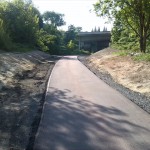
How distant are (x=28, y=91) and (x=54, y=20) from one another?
135732mm

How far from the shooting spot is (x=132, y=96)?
47.3ft

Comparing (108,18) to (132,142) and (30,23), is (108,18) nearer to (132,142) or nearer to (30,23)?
(30,23)

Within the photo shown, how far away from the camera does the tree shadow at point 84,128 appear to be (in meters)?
7.66

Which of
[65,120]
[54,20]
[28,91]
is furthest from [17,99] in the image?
[54,20]

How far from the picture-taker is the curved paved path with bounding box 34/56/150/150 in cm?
767

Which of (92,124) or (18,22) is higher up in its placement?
(18,22)

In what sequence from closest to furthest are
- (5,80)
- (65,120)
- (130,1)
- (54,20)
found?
1. (65,120)
2. (5,80)
3. (130,1)
4. (54,20)

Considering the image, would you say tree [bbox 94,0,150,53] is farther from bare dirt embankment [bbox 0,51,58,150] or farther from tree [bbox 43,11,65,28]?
tree [bbox 43,11,65,28]

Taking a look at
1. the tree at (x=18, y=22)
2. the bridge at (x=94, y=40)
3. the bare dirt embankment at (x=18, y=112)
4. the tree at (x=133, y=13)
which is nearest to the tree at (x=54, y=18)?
the bridge at (x=94, y=40)

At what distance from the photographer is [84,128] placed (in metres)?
8.99

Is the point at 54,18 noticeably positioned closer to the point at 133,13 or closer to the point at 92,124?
the point at 133,13

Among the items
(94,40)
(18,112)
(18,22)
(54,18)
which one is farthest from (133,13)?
(54,18)

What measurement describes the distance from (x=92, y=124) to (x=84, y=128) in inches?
18.7

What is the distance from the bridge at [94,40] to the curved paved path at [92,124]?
300 ft
